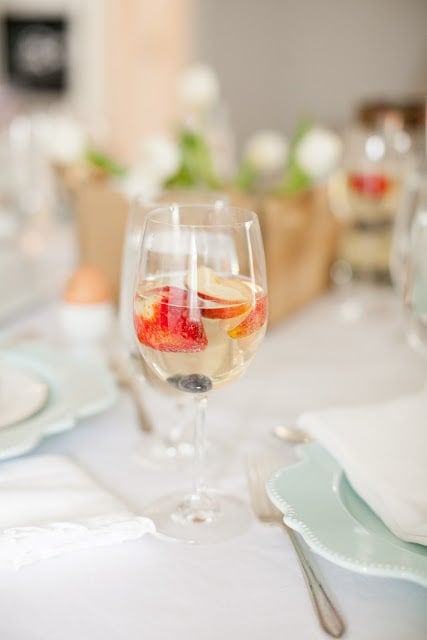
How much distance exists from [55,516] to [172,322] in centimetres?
18

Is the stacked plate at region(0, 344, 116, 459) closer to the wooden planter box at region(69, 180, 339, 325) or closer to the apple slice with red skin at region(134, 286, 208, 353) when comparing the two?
the apple slice with red skin at region(134, 286, 208, 353)

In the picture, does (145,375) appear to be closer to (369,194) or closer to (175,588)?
(175,588)

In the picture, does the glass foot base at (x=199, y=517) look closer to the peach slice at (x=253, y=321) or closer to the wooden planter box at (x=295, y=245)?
the peach slice at (x=253, y=321)

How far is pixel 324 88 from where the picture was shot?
3475 mm

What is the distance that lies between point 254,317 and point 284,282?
0.66 m

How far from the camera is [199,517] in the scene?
672 millimetres

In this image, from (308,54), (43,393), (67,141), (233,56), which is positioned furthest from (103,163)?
(233,56)

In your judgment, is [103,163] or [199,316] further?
[103,163]

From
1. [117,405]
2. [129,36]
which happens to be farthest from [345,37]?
[117,405]

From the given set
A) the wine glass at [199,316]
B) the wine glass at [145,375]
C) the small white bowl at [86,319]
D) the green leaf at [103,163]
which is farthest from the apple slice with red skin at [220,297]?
the green leaf at [103,163]

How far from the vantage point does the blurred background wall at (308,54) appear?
3201mm

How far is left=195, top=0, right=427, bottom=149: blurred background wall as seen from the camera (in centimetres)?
320

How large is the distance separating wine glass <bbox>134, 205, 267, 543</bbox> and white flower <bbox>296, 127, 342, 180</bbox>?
1.86ft

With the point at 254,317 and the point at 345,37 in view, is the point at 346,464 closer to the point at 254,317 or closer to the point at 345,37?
the point at 254,317
